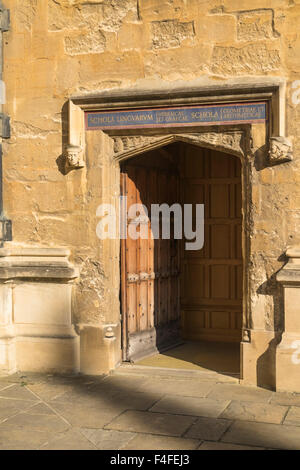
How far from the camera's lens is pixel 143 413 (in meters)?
5.57

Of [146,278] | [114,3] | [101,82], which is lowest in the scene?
[146,278]

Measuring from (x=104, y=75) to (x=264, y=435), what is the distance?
3898 millimetres

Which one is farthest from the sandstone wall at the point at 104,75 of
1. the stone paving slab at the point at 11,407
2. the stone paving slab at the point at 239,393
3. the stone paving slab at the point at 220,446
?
the stone paving slab at the point at 220,446

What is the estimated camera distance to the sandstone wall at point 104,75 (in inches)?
251

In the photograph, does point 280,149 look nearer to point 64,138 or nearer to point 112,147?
point 112,147

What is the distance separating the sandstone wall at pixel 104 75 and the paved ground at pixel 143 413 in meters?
0.81

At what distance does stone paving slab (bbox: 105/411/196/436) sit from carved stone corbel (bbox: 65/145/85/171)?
2.64 m

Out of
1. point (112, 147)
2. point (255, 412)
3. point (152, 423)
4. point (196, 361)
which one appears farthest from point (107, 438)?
point (112, 147)

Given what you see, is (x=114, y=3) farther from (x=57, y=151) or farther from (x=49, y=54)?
(x=57, y=151)

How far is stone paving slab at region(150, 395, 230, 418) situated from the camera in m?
5.60

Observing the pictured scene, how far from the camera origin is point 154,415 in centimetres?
550
